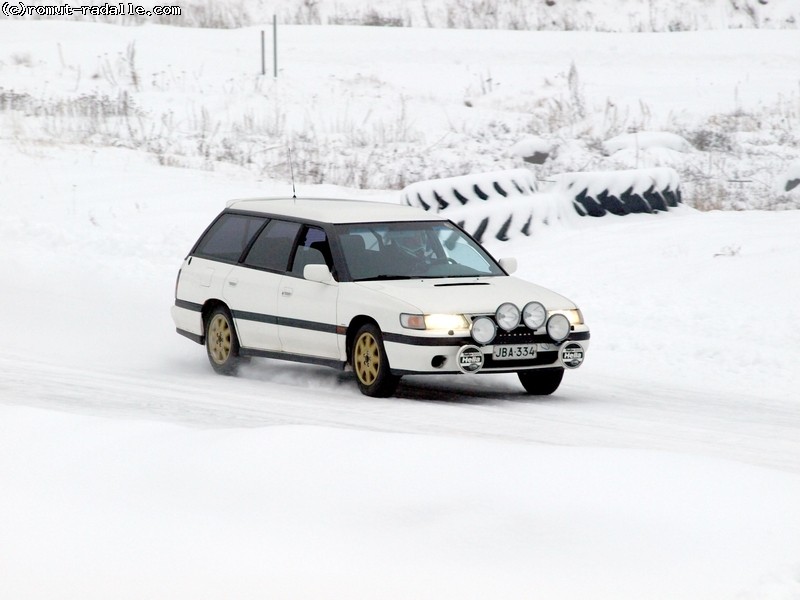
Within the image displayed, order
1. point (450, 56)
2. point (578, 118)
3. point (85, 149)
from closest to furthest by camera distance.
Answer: point (85, 149) → point (578, 118) → point (450, 56)

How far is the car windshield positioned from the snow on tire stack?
691 centimetres

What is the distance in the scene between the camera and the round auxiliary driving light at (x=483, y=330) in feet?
31.7

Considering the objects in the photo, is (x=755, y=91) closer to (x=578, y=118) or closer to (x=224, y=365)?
(x=578, y=118)

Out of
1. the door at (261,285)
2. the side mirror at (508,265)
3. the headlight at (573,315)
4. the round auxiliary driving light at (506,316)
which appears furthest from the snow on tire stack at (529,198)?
the round auxiliary driving light at (506,316)

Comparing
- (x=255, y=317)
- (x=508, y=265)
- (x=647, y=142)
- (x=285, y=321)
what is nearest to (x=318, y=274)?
(x=285, y=321)

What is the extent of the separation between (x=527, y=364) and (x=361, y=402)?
1257 mm

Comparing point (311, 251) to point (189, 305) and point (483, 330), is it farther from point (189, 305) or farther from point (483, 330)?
point (483, 330)

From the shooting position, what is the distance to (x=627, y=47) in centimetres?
3709

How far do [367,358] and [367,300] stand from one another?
0.45 m

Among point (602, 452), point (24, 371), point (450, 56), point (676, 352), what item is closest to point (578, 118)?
point (450, 56)

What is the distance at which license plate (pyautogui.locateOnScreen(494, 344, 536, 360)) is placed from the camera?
384 inches

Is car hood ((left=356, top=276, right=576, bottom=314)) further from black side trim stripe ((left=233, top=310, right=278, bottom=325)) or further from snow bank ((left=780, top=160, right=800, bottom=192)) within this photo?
snow bank ((left=780, top=160, right=800, bottom=192))

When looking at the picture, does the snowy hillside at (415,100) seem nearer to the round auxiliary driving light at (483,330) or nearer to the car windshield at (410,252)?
the car windshield at (410,252)

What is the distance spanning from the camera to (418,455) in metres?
6.75
